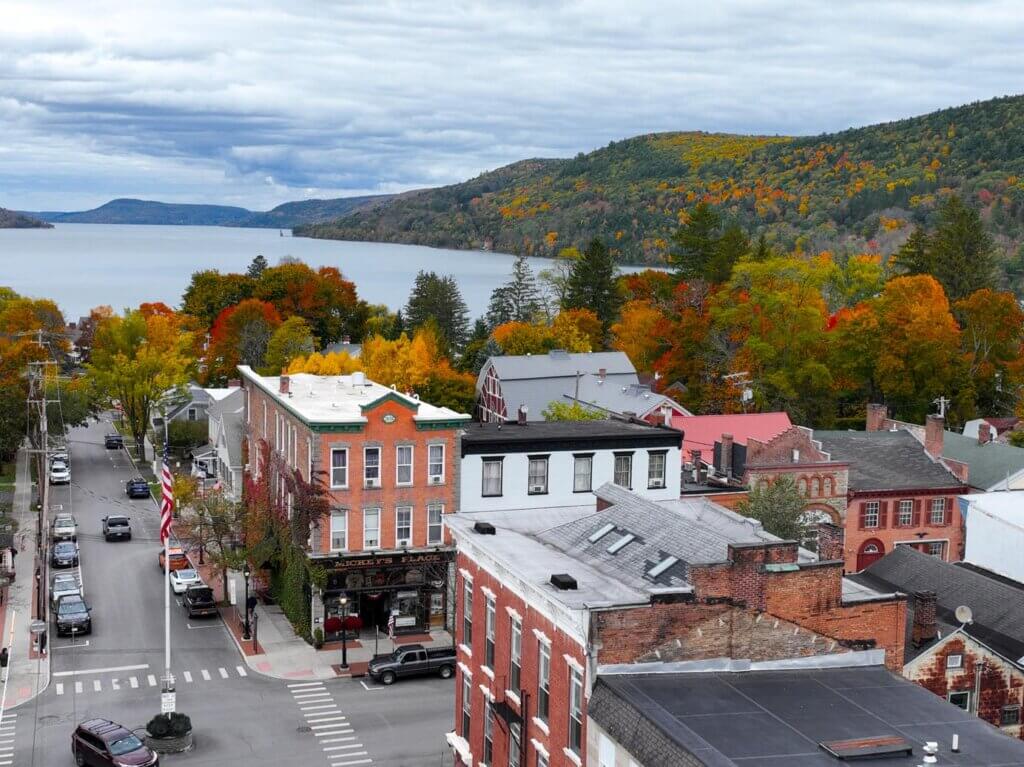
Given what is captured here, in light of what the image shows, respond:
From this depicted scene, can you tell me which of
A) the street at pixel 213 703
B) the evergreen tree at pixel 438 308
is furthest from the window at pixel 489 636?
the evergreen tree at pixel 438 308

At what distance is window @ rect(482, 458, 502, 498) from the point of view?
54.2m

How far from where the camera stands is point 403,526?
53.4 m

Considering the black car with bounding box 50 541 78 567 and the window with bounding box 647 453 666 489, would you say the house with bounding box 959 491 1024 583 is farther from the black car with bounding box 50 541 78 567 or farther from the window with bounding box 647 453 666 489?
the black car with bounding box 50 541 78 567

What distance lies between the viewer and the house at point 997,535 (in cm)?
4591

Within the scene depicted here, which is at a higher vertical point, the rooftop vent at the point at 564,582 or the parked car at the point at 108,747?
the rooftop vent at the point at 564,582

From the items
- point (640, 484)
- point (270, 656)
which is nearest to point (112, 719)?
point (270, 656)

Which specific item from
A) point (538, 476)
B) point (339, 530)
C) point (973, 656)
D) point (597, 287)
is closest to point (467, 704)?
point (973, 656)

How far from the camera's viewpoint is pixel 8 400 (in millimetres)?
85062

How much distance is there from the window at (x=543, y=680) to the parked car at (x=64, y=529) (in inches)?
1810

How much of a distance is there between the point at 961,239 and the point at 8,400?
7522cm

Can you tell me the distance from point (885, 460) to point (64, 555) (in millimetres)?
42503

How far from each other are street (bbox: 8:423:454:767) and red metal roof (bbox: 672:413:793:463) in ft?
95.5

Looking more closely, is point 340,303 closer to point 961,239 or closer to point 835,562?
point 961,239

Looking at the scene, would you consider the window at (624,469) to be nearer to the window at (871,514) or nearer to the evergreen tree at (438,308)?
the window at (871,514)
